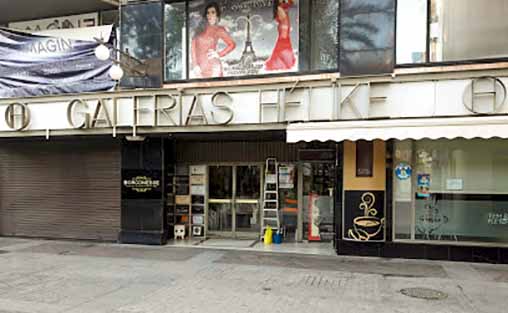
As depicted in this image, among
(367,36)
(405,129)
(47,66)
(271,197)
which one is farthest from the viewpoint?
(47,66)

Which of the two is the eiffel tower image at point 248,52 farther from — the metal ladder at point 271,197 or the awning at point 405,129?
the metal ladder at point 271,197

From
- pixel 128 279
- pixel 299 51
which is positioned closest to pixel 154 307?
pixel 128 279

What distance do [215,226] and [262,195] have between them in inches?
67.6

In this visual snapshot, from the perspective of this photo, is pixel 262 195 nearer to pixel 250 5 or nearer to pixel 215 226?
pixel 215 226

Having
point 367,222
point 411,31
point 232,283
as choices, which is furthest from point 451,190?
point 232,283

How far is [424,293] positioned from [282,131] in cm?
450

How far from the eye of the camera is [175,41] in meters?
11.0

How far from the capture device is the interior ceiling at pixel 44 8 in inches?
465

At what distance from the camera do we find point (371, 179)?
9.79 metres

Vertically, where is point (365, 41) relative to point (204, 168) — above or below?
above

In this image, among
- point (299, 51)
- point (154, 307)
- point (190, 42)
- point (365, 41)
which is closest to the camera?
point (154, 307)

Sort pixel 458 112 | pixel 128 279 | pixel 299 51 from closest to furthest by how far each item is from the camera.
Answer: pixel 128 279 → pixel 458 112 → pixel 299 51

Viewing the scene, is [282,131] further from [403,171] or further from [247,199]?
[247,199]

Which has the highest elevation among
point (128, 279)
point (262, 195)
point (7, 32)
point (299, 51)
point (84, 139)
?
point (7, 32)
